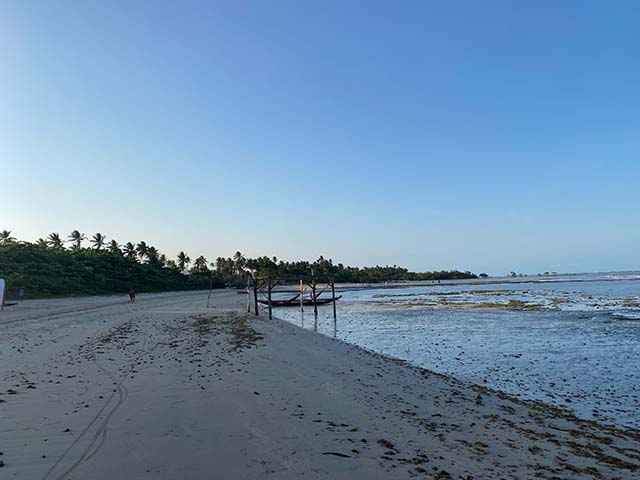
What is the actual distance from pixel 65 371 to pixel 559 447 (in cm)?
1132

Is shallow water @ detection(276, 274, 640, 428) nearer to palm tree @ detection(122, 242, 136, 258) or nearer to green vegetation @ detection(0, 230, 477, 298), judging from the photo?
green vegetation @ detection(0, 230, 477, 298)

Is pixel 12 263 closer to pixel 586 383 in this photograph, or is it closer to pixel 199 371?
pixel 199 371

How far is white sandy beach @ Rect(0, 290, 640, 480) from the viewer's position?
4926mm

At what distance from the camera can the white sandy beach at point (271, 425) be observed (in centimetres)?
493

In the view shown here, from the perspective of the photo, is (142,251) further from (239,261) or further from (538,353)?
(538,353)

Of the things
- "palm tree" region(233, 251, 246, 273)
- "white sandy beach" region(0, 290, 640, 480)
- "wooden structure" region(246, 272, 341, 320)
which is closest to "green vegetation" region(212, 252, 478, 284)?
"palm tree" region(233, 251, 246, 273)

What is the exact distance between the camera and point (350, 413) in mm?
7414

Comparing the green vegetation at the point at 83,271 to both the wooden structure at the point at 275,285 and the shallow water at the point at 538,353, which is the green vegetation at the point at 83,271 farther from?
the shallow water at the point at 538,353

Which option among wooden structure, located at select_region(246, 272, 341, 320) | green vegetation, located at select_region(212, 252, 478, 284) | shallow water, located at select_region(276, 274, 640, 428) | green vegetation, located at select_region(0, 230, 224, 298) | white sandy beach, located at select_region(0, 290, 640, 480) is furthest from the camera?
green vegetation, located at select_region(212, 252, 478, 284)

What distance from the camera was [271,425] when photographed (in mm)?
6477

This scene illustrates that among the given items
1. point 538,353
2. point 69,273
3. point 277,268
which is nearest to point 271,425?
point 538,353

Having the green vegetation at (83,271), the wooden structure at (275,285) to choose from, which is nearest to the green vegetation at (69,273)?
the green vegetation at (83,271)

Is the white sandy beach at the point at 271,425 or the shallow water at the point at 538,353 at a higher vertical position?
the white sandy beach at the point at 271,425

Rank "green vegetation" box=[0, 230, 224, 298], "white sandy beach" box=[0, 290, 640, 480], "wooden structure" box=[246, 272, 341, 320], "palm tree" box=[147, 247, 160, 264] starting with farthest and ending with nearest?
"palm tree" box=[147, 247, 160, 264] → "green vegetation" box=[0, 230, 224, 298] → "wooden structure" box=[246, 272, 341, 320] → "white sandy beach" box=[0, 290, 640, 480]
